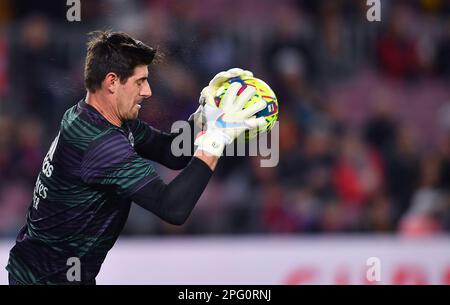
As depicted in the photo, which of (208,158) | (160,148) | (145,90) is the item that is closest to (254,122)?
(208,158)

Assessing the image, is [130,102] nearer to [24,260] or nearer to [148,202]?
[148,202]

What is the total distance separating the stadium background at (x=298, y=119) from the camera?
32.0 ft

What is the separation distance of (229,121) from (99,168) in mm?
727

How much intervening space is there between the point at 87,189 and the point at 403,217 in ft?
20.2

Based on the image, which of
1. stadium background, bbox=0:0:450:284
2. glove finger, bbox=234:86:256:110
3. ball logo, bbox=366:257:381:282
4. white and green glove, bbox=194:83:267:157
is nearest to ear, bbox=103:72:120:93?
white and green glove, bbox=194:83:267:157

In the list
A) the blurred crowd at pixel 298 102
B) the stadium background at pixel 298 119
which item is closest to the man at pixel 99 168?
the stadium background at pixel 298 119

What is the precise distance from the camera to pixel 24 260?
5.08 metres

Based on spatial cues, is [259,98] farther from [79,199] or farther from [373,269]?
[373,269]

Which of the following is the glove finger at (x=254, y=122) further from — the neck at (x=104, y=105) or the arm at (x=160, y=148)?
the arm at (x=160, y=148)

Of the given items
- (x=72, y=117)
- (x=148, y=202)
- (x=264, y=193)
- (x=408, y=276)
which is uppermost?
(x=72, y=117)

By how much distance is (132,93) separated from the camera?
4.92 m

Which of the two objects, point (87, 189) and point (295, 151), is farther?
point (295, 151)

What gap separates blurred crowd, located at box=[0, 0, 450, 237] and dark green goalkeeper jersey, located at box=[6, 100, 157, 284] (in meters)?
4.04
